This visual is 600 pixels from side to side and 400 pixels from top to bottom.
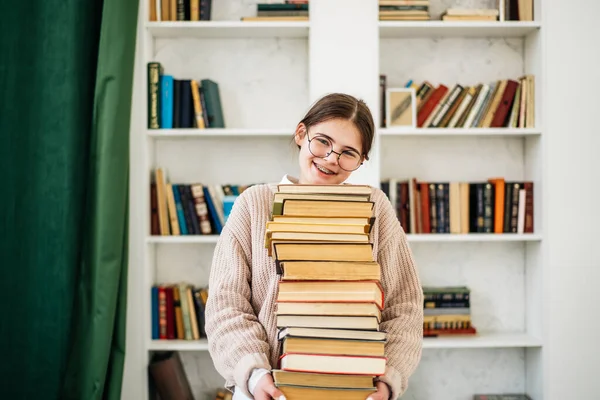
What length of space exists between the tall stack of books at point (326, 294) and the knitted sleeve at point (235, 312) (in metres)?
0.11

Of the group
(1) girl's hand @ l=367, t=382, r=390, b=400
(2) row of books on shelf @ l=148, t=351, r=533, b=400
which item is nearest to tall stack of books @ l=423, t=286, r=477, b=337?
(2) row of books on shelf @ l=148, t=351, r=533, b=400

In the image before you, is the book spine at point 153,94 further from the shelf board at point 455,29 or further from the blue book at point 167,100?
the shelf board at point 455,29

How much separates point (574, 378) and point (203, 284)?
5.89 ft

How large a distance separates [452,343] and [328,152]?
180 cm

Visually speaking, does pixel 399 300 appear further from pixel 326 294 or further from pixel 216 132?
pixel 216 132

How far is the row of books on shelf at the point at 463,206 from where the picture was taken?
278cm

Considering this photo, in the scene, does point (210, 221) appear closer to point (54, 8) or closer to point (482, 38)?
point (54, 8)

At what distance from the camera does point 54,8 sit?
6.54 ft

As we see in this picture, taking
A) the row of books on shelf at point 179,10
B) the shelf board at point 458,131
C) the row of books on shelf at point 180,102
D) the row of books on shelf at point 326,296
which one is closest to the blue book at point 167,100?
the row of books on shelf at point 180,102

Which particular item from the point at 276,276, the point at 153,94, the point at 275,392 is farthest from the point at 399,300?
the point at 153,94

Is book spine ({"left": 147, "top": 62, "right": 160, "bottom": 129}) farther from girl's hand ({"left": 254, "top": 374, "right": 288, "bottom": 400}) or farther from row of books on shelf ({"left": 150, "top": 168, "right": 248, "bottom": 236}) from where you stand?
girl's hand ({"left": 254, "top": 374, "right": 288, "bottom": 400})

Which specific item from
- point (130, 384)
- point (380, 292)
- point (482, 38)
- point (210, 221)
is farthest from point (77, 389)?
point (482, 38)

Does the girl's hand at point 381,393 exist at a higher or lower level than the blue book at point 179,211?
lower

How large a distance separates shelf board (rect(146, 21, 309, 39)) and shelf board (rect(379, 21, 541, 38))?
42 centimetres
